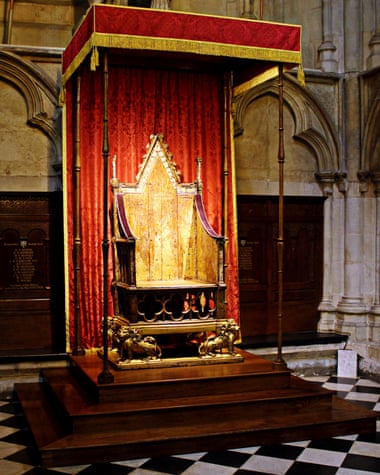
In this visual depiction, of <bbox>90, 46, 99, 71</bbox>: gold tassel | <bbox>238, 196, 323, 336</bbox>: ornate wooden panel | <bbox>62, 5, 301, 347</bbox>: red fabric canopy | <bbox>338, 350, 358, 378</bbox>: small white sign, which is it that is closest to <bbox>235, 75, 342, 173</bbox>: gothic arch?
<bbox>238, 196, 323, 336</bbox>: ornate wooden panel

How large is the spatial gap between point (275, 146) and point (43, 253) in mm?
2422

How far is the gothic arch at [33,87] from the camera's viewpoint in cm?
636

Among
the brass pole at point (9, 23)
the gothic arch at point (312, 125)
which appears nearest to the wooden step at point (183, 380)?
the gothic arch at point (312, 125)

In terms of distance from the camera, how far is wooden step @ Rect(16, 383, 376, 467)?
4.48m

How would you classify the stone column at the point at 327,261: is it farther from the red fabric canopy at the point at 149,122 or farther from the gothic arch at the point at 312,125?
the red fabric canopy at the point at 149,122

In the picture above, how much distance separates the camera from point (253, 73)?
6164mm

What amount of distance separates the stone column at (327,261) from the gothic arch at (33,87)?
8.59 ft

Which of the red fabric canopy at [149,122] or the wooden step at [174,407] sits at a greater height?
the red fabric canopy at [149,122]

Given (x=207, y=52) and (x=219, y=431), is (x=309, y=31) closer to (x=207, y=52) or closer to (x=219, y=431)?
(x=207, y=52)

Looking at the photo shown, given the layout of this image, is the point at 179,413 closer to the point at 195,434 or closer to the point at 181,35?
the point at 195,434

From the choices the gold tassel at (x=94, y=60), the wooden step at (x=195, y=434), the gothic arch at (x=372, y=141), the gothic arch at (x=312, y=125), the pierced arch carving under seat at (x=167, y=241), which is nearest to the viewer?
the wooden step at (x=195, y=434)

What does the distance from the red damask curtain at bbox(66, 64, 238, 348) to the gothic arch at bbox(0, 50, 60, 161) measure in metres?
0.35

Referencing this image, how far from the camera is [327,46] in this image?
7.44 metres

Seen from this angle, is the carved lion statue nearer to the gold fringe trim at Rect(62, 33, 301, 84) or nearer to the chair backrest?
the chair backrest
